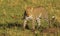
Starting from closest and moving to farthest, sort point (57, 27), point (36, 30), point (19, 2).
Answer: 1. point (36, 30)
2. point (57, 27)
3. point (19, 2)

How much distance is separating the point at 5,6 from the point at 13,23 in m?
3.30

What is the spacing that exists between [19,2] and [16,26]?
4.64m

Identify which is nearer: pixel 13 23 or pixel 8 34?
pixel 8 34

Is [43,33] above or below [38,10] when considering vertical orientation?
below

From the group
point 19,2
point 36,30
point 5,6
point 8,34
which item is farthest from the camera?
point 19,2

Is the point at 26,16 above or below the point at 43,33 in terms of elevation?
above

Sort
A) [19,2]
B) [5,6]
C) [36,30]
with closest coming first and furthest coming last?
[36,30] < [5,6] < [19,2]

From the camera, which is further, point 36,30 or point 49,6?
point 49,6

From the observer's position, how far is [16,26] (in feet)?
36.0

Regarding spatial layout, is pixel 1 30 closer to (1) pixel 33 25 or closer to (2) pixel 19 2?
(1) pixel 33 25

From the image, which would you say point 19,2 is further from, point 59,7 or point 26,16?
point 26,16

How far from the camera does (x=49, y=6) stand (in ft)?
48.4

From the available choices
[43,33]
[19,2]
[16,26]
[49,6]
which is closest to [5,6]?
[19,2]

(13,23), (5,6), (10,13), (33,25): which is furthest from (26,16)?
(5,6)
